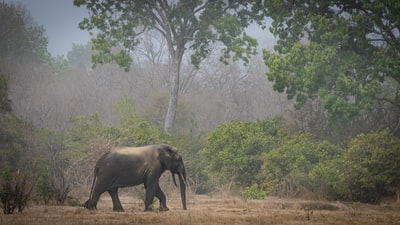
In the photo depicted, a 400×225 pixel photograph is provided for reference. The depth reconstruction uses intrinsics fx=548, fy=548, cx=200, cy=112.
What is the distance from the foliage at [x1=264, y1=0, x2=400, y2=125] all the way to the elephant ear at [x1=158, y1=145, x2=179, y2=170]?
1062 centimetres

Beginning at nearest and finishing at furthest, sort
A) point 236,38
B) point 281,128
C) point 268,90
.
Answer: point 281,128, point 236,38, point 268,90

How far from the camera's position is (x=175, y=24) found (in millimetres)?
34812

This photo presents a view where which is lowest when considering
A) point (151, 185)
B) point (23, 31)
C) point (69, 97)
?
point (151, 185)

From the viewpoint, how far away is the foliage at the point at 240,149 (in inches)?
949

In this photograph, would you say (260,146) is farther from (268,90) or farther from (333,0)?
(268,90)

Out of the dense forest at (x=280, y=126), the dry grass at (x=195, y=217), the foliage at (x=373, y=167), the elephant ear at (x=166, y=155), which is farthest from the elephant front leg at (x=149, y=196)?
the foliage at (x=373, y=167)

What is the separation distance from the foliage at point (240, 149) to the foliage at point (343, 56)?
2262mm

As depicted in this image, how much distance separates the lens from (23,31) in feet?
179

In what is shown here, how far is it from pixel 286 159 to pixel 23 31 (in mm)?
39841

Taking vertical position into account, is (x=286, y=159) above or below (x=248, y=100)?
below

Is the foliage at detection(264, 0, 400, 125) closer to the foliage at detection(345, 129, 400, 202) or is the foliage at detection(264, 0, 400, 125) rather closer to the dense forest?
the dense forest

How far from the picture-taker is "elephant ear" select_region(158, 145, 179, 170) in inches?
623

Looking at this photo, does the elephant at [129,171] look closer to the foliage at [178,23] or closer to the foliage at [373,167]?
the foliage at [373,167]

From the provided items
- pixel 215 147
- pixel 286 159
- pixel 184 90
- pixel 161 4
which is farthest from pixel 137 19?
pixel 184 90
